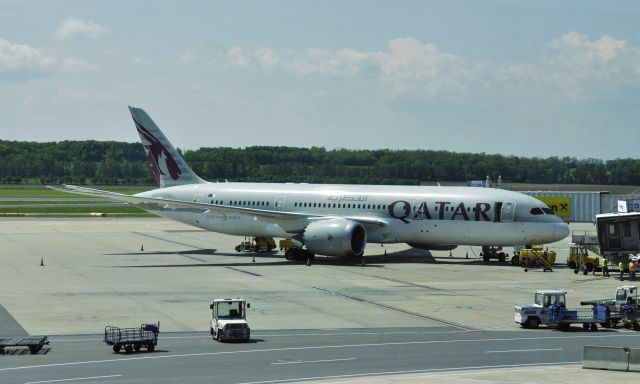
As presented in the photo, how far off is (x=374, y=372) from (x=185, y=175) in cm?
5221

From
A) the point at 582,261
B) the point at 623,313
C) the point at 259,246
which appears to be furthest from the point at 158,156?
the point at 623,313

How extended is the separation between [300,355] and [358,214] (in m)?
36.5

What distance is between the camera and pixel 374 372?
3094 cm

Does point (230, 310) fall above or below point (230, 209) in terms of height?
below

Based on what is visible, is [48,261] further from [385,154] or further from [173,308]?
[385,154]

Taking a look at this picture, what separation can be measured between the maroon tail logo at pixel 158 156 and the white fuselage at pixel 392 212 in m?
3.26

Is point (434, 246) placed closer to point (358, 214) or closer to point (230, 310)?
point (358, 214)

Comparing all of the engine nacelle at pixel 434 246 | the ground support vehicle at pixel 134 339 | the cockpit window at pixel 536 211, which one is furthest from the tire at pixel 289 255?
the ground support vehicle at pixel 134 339

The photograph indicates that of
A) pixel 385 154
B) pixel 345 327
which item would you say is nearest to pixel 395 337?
pixel 345 327

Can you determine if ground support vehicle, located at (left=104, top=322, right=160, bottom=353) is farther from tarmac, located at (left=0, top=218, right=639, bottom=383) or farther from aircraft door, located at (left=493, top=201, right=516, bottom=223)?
aircraft door, located at (left=493, top=201, right=516, bottom=223)

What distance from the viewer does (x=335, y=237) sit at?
66.8m

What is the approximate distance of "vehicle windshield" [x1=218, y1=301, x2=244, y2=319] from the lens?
3881 centimetres

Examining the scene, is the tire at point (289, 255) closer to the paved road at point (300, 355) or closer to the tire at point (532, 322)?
the paved road at point (300, 355)

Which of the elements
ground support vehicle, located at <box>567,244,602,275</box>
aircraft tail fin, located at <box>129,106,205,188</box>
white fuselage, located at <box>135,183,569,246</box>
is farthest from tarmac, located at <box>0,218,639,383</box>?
aircraft tail fin, located at <box>129,106,205,188</box>
